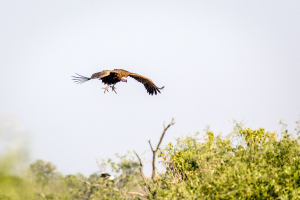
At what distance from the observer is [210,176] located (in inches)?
359

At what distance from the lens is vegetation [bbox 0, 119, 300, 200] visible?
29.0 ft

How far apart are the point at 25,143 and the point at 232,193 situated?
51.8 feet

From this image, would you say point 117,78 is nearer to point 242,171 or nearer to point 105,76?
point 105,76

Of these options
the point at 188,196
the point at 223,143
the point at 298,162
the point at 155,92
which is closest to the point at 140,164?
the point at 223,143

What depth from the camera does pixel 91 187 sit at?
10.3 metres

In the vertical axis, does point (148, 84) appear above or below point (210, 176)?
above

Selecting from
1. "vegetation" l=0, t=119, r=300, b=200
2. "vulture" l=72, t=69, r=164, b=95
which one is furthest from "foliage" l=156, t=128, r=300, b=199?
"vulture" l=72, t=69, r=164, b=95

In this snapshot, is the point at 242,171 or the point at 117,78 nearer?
the point at 242,171

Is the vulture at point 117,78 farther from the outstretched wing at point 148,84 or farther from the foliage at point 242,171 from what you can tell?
the foliage at point 242,171

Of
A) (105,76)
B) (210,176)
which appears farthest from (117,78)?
(210,176)

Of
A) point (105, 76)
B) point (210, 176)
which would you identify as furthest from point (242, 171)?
point (105, 76)

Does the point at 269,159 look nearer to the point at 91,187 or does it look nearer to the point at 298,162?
the point at 298,162

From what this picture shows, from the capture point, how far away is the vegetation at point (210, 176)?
885 centimetres

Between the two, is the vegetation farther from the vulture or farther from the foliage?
the vulture
